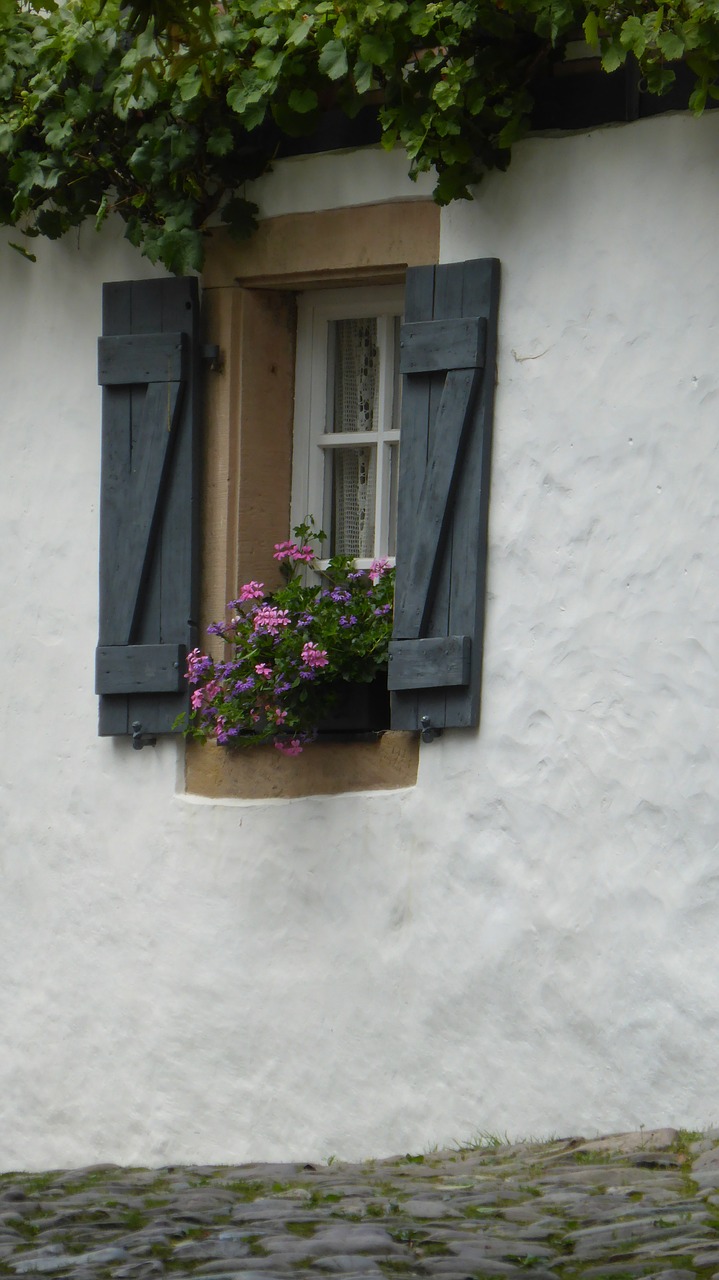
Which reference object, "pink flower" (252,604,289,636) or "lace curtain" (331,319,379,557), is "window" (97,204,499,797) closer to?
"lace curtain" (331,319,379,557)

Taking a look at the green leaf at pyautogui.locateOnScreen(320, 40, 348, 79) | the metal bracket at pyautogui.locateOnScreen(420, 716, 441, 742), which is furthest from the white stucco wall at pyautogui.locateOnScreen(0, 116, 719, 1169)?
the green leaf at pyautogui.locateOnScreen(320, 40, 348, 79)

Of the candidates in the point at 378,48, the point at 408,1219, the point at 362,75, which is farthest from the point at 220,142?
the point at 408,1219

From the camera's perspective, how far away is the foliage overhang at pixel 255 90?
17.9ft

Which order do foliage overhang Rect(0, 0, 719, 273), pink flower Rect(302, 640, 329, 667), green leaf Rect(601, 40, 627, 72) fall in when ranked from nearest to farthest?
green leaf Rect(601, 40, 627, 72), foliage overhang Rect(0, 0, 719, 273), pink flower Rect(302, 640, 329, 667)

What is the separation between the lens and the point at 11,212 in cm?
678

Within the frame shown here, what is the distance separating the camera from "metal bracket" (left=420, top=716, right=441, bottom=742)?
5945mm

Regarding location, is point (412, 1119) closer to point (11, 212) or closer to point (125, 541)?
point (125, 541)

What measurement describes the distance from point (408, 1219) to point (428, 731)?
1767 mm

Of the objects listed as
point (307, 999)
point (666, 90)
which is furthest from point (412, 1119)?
point (666, 90)

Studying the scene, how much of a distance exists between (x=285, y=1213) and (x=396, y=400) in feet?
9.30

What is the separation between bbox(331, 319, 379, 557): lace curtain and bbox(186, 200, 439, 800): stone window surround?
0.17 meters

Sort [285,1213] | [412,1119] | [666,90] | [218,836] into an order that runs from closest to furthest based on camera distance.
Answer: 1. [285,1213]
2. [666,90]
3. [412,1119]
4. [218,836]

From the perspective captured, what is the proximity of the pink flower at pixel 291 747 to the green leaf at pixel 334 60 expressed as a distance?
6.80ft

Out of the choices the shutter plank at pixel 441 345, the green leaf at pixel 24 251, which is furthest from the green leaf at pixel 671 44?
the green leaf at pixel 24 251
